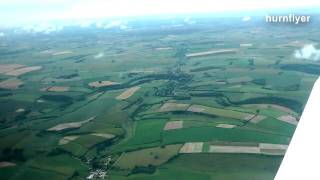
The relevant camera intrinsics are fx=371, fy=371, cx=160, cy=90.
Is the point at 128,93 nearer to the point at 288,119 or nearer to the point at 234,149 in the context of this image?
the point at 288,119

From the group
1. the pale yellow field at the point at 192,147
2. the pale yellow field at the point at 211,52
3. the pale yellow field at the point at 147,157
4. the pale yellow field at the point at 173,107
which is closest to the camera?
the pale yellow field at the point at 147,157

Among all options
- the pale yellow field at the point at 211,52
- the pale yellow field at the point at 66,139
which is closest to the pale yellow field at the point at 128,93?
the pale yellow field at the point at 66,139

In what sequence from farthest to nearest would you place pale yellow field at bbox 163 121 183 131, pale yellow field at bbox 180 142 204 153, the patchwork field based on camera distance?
pale yellow field at bbox 163 121 183 131
pale yellow field at bbox 180 142 204 153
the patchwork field

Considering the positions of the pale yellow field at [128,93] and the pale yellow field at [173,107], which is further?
the pale yellow field at [128,93]

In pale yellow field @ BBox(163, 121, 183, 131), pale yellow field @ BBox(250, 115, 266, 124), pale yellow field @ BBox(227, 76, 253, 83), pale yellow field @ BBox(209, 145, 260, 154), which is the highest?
pale yellow field @ BBox(227, 76, 253, 83)

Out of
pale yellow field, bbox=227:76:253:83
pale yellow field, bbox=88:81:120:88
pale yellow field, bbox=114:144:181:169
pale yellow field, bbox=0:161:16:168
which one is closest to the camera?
pale yellow field, bbox=114:144:181:169

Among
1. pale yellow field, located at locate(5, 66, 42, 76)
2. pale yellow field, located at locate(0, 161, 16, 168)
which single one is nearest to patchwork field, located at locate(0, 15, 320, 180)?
pale yellow field, located at locate(0, 161, 16, 168)

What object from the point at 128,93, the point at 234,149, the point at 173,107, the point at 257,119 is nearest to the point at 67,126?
the point at 173,107

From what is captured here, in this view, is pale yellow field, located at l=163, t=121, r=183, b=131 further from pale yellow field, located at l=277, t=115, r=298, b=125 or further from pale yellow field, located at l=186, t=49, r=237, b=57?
pale yellow field, located at l=186, t=49, r=237, b=57

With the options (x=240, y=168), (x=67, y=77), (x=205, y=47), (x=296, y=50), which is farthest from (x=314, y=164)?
(x=205, y=47)

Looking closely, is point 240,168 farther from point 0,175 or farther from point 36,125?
point 36,125

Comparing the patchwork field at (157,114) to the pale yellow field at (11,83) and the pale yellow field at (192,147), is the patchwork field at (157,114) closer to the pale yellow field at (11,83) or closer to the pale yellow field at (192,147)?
the pale yellow field at (192,147)
